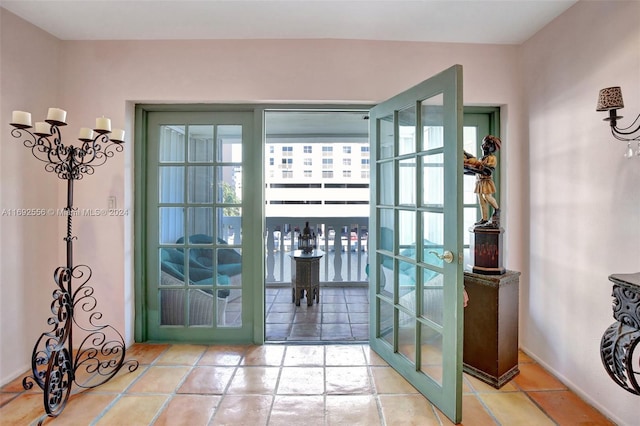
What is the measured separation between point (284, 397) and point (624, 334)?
172cm

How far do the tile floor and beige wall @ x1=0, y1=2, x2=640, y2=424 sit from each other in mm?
1307

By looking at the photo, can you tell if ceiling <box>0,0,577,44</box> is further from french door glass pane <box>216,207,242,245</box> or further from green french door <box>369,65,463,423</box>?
french door glass pane <box>216,207,242,245</box>

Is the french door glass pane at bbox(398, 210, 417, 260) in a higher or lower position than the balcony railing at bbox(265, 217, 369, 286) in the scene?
higher

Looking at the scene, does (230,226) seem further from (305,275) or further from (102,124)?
(305,275)

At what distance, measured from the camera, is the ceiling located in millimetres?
1974

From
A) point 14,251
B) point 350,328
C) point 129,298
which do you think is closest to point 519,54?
point 350,328

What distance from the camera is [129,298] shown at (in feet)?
8.11

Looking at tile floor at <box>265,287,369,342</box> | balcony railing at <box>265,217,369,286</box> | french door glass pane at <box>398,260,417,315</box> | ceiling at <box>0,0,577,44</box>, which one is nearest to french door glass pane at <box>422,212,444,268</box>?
french door glass pane at <box>398,260,417,315</box>

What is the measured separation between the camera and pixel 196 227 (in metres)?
2.57

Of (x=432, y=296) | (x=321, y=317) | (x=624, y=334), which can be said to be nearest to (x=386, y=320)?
(x=432, y=296)

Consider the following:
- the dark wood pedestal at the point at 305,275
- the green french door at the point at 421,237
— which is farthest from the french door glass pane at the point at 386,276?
the dark wood pedestal at the point at 305,275

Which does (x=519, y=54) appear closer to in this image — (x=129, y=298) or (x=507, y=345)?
(x=507, y=345)

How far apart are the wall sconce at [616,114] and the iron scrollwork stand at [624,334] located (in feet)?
2.41

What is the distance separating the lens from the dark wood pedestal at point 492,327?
1.93 m
